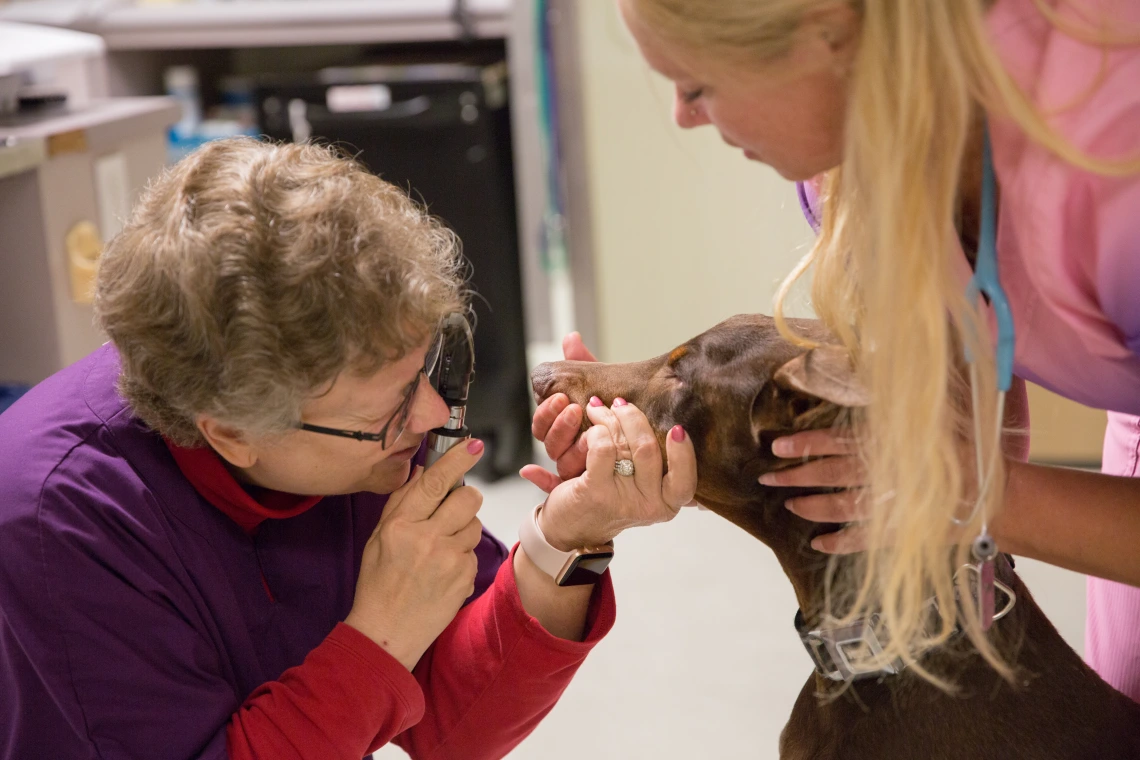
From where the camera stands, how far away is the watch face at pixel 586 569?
1.42 m

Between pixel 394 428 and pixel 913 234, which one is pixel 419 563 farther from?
pixel 913 234

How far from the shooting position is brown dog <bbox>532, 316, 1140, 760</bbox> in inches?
52.4

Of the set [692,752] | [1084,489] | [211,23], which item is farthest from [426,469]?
[211,23]

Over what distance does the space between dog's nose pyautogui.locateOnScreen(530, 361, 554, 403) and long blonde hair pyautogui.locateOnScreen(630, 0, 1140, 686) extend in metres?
0.52

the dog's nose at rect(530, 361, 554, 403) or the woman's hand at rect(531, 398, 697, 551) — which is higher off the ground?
the dog's nose at rect(530, 361, 554, 403)

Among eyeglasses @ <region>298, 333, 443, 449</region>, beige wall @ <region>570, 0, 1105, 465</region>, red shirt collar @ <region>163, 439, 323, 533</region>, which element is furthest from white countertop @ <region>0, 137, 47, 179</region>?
beige wall @ <region>570, 0, 1105, 465</region>

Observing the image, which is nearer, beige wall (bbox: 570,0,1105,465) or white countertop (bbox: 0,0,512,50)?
beige wall (bbox: 570,0,1105,465)

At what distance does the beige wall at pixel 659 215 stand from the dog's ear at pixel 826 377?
1865 mm

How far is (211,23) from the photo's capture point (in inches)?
143

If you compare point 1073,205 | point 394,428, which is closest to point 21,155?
point 394,428

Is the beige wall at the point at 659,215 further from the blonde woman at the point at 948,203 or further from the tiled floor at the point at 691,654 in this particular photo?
the blonde woman at the point at 948,203

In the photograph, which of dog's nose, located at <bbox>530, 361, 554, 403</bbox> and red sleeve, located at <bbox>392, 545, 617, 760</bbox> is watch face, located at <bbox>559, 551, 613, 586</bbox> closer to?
red sleeve, located at <bbox>392, 545, 617, 760</bbox>

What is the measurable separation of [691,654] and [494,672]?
55.1 inches

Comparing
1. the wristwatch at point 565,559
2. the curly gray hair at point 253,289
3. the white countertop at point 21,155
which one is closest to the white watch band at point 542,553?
the wristwatch at point 565,559
